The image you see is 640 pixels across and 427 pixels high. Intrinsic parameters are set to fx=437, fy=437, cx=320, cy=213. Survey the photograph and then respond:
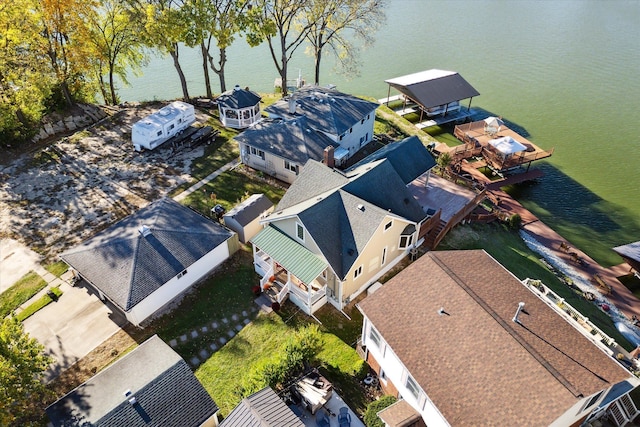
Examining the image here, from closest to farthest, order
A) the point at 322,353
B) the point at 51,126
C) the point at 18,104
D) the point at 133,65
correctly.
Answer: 1. the point at 322,353
2. the point at 18,104
3. the point at 51,126
4. the point at 133,65

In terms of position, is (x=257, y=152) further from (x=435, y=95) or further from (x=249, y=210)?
(x=435, y=95)

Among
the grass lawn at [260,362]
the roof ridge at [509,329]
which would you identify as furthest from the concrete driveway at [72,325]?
the roof ridge at [509,329]

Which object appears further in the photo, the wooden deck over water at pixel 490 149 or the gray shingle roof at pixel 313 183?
the wooden deck over water at pixel 490 149

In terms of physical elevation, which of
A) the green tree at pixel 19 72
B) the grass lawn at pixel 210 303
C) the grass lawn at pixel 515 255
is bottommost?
the grass lawn at pixel 515 255

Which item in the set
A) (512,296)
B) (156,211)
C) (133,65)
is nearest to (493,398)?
(512,296)

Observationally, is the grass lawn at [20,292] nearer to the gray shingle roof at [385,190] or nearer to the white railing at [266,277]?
the white railing at [266,277]

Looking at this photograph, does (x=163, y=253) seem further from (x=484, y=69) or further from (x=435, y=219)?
(x=484, y=69)
